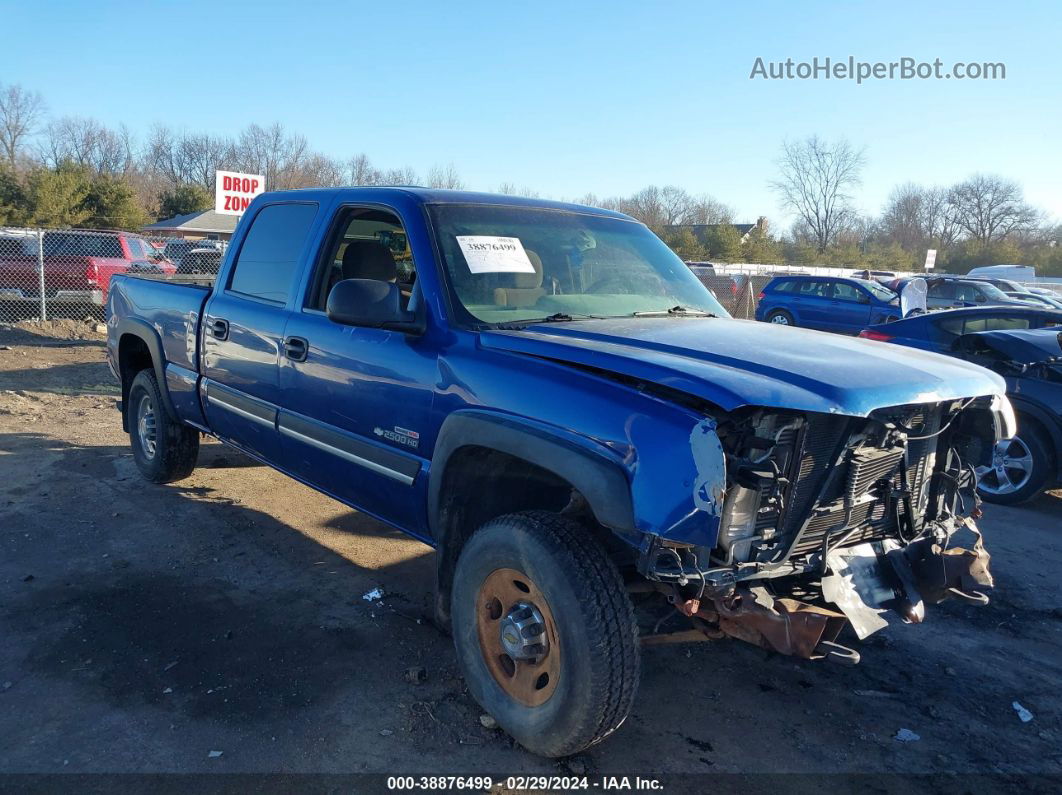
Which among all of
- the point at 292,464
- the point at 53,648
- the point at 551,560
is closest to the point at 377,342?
the point at 292,464

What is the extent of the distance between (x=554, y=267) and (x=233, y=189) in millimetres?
11921

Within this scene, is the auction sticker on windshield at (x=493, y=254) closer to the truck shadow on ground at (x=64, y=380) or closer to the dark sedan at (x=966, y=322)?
the dark sedan at (x=966, y=322)

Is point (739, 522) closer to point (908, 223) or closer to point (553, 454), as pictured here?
point (553, 454)

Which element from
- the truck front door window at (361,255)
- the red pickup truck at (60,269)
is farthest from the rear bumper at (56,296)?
the truck front door window at (361,255)

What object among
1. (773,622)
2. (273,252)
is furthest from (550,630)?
(273,252)

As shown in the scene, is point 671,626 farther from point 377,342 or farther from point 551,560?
point 377,342

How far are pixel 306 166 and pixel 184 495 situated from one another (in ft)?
189

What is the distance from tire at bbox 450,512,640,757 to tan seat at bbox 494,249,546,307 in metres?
1.01

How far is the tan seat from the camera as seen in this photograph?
3.38 m

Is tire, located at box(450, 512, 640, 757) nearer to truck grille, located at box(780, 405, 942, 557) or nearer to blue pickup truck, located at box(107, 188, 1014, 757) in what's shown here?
blue pickup truck, located at box(107, 188, 1014, 757)

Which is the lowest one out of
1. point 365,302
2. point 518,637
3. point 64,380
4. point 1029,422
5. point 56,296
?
point 518,637

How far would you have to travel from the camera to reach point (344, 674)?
337 cm

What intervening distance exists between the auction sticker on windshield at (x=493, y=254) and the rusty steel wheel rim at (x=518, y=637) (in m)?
1.33

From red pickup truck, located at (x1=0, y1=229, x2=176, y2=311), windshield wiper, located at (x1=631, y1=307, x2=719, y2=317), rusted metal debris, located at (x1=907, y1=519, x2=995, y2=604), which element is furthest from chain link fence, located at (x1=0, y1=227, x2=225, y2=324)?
rusted metal debris, located at (x1=907, y1=519, x2=995, y2=604)
